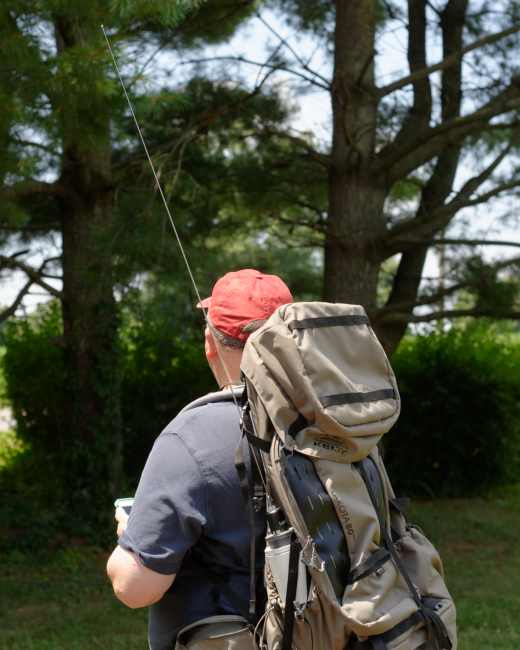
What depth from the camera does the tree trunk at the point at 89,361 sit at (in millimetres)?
7630

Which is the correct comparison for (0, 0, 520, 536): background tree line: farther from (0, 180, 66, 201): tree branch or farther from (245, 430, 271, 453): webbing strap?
(245, 430, 271, 453): webbing strap

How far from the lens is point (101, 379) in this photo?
25.7 feet

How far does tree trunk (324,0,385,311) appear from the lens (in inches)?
278

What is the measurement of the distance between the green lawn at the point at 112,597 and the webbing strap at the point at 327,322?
347cm

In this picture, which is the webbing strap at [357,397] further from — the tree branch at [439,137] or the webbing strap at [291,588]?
the tree branch at [439,137]

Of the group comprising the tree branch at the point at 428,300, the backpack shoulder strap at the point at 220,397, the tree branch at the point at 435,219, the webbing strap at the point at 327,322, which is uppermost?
the tree branch at the point at 435,219

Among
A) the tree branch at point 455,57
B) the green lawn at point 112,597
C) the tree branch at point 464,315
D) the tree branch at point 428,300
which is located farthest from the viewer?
the tree branch at point 428,300

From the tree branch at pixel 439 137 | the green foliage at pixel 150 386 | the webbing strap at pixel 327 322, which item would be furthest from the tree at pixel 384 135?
the webbing strap at pixel 327 322

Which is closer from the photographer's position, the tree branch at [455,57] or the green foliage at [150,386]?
the tree branch at [455,57]

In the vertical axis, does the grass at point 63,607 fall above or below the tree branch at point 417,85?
below

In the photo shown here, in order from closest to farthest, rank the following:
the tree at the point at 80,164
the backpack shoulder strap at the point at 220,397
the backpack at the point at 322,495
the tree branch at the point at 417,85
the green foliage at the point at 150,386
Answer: the backpack at the point at 322,495 < the backpack shoulder strap at the point at 220,397 < the tree at the point at 80,164 < the tree branch at the point at 417,85 < the green foliage at the point at 150,386

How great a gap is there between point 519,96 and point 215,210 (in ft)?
8.37

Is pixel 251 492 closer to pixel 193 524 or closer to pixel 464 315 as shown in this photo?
pixel 193 524

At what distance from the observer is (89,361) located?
25.7ft
